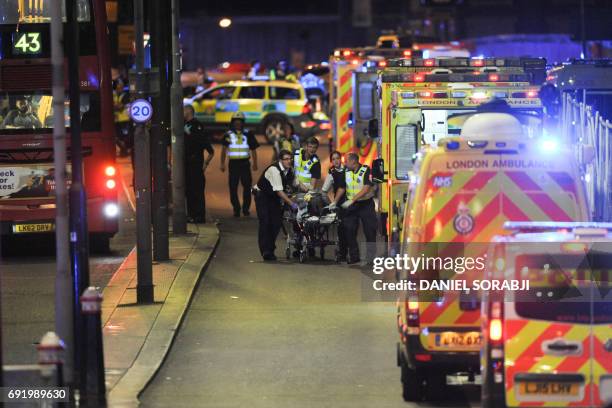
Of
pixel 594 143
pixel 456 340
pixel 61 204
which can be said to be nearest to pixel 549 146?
pixel 456 340

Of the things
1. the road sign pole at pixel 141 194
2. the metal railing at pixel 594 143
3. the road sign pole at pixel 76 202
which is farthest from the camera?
the metal railing at pixel 594 143

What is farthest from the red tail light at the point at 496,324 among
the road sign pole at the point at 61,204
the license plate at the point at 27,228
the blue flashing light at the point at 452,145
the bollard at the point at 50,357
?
the license plate at the point at 27,228

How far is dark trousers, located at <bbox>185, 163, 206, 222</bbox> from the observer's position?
23062 mm

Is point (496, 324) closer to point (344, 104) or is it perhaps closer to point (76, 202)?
point (76, 202)

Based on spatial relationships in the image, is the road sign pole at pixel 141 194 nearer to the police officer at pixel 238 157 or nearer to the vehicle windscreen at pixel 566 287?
the vehicle windscreen at pixel 566 287

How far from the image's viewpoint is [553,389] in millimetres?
8398

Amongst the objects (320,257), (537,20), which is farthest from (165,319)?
(537,20)

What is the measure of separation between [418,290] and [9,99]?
1146cm

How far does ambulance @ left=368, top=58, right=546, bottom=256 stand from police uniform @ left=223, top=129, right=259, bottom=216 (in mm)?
5882

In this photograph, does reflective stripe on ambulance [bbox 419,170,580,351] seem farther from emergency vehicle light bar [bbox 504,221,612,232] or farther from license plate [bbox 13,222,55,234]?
license plate [bbox 13,222,55,234]

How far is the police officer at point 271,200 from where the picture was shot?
62.7ft

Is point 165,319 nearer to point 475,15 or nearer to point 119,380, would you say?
point 119,380

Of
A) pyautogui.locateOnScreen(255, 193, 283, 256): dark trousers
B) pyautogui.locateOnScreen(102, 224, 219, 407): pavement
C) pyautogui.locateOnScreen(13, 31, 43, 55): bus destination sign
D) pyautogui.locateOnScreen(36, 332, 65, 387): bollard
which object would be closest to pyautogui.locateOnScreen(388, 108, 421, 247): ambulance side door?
pyautogui.locateOnScreen(255, 193, 283, 256): dark trousers

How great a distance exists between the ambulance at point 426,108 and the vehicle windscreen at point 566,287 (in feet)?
24.6
